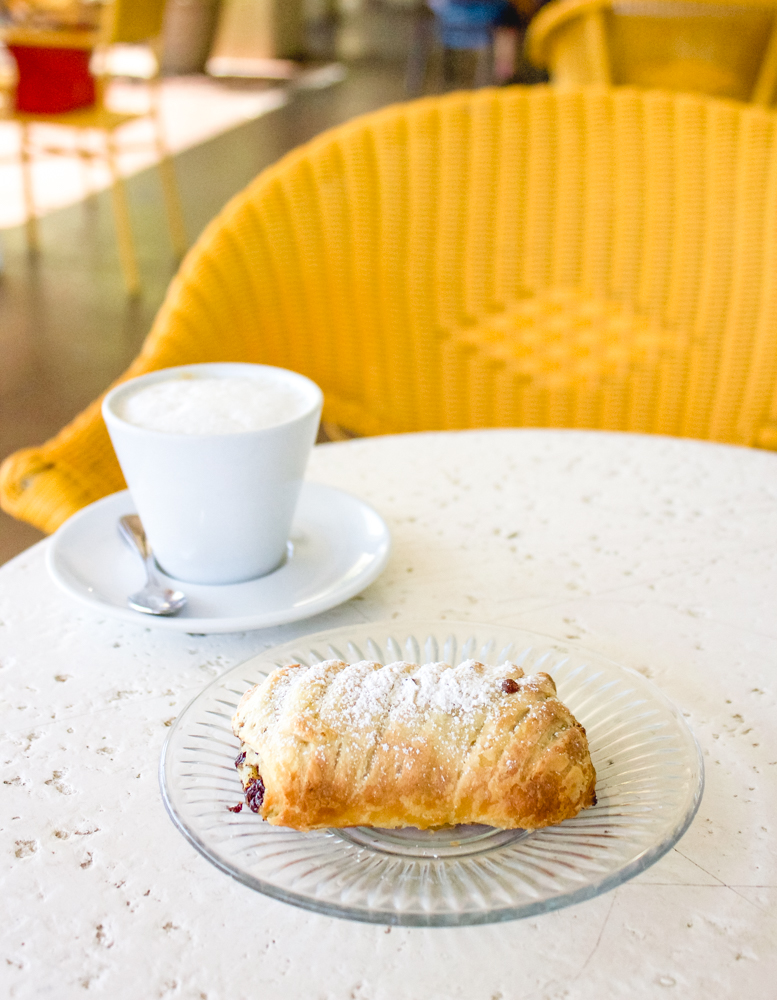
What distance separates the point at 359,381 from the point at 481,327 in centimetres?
17

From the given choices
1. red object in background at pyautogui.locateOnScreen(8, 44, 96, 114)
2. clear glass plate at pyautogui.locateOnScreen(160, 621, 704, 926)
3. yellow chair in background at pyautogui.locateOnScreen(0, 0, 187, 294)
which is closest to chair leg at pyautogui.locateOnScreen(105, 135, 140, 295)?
yellow chair in background at pyautogui.locateOnScreen(0, 0, 187, 294)

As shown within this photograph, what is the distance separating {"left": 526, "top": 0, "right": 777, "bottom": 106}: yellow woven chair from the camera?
229 centimetres

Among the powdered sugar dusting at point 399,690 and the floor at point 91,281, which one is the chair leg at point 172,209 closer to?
the floor at point 91,281

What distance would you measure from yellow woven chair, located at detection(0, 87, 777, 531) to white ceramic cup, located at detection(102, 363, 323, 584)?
52 centimetres

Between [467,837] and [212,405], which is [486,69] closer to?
[212,405]

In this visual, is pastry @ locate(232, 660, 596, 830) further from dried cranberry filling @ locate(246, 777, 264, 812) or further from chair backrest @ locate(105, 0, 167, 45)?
chair backrest @ locate(105, 0, 167, 45)

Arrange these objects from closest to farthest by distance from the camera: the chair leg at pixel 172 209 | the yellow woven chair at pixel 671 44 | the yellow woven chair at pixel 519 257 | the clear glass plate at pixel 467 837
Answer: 1. the clear glass plate at pixel 467 837
2. the yellow woven chair at pixel 519 257
3. the yellow woven chair at pixel 671 44
4. the chair leg at pixel 172 209

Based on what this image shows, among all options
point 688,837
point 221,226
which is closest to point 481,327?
point 221,226

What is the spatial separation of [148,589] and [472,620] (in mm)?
192

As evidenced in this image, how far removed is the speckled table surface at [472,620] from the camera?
1.14 feet

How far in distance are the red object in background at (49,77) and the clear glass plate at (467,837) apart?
10.7 feet

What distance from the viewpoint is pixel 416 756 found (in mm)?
385

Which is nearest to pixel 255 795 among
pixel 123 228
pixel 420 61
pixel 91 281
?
pixel 123 228

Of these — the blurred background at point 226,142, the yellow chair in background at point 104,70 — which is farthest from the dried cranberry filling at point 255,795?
the yellow chair in background at point 104,70
